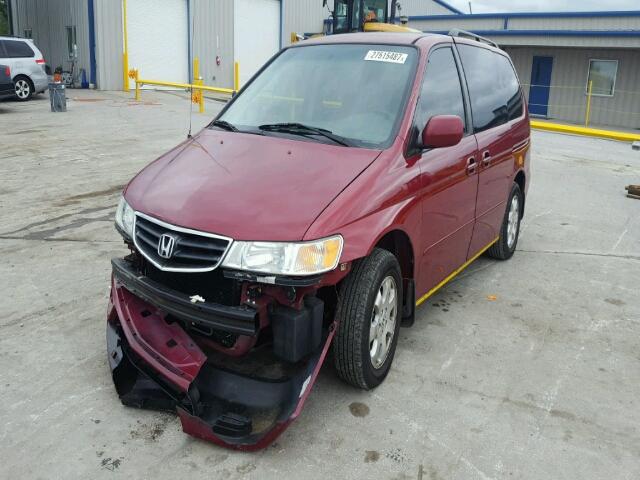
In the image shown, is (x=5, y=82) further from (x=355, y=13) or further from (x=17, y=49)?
(x=355, y=13)

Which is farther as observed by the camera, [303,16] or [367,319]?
[303,16]

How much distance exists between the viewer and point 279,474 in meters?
2.82

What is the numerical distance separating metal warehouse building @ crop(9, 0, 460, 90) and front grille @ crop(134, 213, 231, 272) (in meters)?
19.1

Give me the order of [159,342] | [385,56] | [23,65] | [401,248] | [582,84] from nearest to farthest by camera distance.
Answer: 1. [159,342]
2. [401,248]
3. [385,56]
4. [23,65]
5. [582,84]

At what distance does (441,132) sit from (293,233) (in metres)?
1.25

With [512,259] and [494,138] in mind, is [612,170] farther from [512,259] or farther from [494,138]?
[494,138]

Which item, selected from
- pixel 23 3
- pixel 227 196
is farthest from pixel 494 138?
pixel 23 3

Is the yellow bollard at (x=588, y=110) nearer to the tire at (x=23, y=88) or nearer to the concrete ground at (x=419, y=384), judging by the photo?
the concrete ground at (x=419, y=384)

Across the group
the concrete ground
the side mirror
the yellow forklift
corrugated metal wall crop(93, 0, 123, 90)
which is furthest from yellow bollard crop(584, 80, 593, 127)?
the side mirror

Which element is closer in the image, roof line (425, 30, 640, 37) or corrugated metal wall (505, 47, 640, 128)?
roof line (425, 30, 640, 37)

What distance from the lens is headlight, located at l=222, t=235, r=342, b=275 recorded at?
2.88 meters

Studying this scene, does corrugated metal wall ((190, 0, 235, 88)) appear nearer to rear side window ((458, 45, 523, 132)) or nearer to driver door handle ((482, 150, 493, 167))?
rear side window ((458, 45, 523, 132))

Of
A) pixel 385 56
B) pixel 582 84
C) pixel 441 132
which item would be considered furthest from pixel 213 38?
pixel 441 132

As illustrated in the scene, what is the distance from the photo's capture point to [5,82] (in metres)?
17.4
